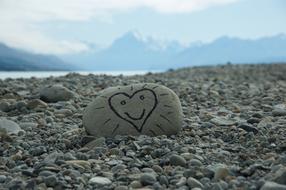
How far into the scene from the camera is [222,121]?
6.66 metres

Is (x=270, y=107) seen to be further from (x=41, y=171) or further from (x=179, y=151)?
(x=41, y=171)

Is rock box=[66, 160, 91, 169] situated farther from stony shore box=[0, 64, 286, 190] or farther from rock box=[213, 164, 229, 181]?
rock box=[213, 164, 229, 181]

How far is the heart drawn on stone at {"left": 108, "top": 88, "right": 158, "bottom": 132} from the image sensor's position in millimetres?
5586

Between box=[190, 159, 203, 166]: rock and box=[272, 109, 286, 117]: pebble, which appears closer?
box=[190, 159, 203, 166]: rock

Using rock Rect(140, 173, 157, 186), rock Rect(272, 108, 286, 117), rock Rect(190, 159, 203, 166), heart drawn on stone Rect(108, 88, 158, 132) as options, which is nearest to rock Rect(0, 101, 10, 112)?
heart drawn on stone Rect(108, 88, 158, 132)

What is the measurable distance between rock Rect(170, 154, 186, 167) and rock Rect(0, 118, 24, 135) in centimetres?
269

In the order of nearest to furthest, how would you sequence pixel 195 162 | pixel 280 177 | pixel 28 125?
pixel 280 177, pixel 195 162, pixel 28 125

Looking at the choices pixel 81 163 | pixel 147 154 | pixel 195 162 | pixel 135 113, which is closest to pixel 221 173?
pixel 195 162

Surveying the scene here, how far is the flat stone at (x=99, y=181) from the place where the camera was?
3830 millimetres

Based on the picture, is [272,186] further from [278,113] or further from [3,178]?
[278,113]

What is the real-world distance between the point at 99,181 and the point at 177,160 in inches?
31.6

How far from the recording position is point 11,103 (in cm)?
849

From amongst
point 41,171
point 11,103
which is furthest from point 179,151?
point 11,103

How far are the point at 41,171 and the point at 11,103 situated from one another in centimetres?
468
